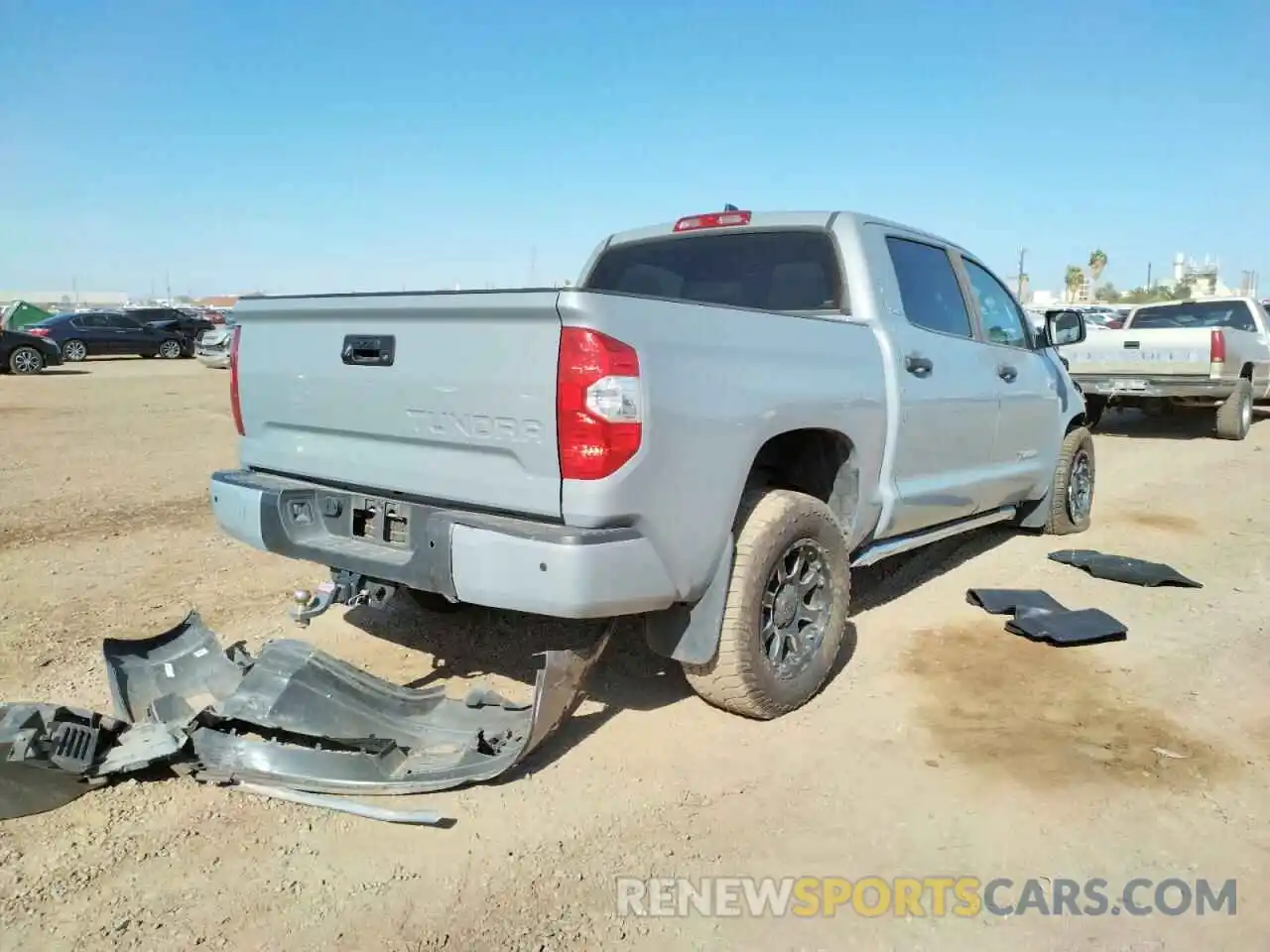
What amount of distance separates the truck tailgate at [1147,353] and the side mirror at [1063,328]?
602 cm

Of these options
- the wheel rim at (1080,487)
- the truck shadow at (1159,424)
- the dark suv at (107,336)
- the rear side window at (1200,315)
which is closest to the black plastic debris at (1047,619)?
the wheel rim at (1080,487)

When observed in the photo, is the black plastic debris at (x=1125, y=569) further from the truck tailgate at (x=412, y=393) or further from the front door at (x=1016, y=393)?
the truck tailgate at (x=412, y=393)

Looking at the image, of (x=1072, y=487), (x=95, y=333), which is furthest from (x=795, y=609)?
(x=95, y=333)

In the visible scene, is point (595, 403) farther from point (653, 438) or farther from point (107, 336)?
point (107, 336)

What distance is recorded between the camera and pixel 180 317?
96.0 ft

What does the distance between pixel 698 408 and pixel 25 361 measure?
77.6 ft

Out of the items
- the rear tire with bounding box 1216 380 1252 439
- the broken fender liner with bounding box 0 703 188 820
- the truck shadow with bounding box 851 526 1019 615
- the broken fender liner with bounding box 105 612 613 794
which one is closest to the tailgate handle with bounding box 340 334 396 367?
the broken fender liner with bounding box 105 612 613 794

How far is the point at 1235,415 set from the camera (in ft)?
39.3

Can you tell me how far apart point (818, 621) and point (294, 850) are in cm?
212

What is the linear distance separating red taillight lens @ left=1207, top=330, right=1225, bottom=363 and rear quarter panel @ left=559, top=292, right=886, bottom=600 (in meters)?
9.98

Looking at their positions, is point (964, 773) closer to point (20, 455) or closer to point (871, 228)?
point (871, 228)

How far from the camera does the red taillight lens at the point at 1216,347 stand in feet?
37.9

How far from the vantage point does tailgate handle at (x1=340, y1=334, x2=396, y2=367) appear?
3.25m

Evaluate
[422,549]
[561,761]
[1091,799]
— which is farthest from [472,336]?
[1091,799]
